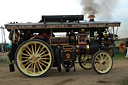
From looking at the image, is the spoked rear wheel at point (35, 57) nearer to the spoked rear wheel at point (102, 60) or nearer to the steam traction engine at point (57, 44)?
the steam traction engine at point (57, 44)

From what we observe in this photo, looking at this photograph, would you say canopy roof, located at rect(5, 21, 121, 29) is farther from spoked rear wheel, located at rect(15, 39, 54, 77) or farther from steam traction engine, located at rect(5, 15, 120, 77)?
spoked rear wheel, located at rect(15, 39, 54, 77)

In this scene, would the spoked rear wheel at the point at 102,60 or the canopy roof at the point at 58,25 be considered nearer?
the canopy roof at the point at 58,25

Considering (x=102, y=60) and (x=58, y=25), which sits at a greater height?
(x=58, y=25)

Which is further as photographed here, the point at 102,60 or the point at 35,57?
the point at 102,60

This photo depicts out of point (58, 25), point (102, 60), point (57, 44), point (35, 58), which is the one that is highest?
point (58, 25)

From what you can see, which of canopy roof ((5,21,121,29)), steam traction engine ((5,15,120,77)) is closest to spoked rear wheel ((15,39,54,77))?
steam traction engine ((5,15,120,77))

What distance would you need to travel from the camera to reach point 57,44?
6930 mm

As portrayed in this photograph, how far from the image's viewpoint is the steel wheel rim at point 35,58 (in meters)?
6.48

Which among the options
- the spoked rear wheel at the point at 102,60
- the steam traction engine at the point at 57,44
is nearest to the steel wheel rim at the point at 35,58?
the steam traction engine at the point at 57,44

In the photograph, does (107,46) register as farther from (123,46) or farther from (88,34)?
(123,46)

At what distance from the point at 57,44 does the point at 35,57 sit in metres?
1.17

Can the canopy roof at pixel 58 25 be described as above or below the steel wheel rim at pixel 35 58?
above

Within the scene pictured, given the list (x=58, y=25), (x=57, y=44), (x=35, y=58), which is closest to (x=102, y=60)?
(x=57, y=44)

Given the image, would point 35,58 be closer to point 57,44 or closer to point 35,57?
point 35,57
